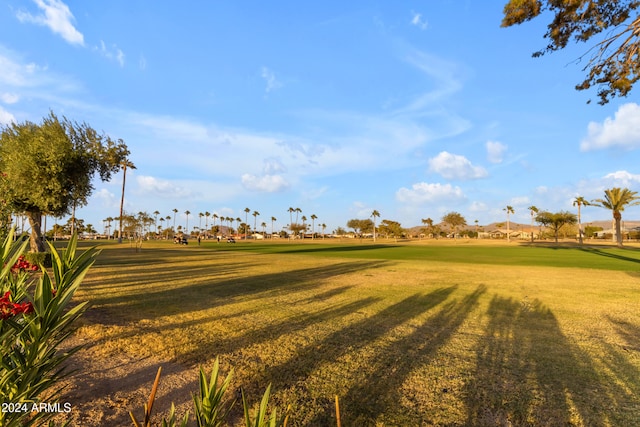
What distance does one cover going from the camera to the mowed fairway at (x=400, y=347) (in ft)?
13.9

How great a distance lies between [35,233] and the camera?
1844cm

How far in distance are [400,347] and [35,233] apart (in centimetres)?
2169

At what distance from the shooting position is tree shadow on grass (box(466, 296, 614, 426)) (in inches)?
159

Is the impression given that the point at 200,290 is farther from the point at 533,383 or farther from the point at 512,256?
the point at 512,256

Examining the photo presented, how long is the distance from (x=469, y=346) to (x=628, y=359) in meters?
2.80

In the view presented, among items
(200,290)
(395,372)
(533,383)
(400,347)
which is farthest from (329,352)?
(200,290)

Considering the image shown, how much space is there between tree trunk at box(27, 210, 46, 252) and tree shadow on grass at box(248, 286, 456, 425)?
19822mm

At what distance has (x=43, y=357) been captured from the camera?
Result: 6.86ft

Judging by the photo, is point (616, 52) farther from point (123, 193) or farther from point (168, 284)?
point (123, 193)

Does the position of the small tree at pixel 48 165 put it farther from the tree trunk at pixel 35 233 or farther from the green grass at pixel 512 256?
the green grass at pixel 512 256

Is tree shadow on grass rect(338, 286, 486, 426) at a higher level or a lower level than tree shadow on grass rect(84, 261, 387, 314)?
lower

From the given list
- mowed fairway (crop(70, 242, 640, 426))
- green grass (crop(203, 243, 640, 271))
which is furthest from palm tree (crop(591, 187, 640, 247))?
mowed fairway (crop(70, 242, 640, 426))

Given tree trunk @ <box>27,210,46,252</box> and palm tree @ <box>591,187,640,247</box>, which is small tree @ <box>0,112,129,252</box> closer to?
tree trunk @ <box>27,210,46,252</box>

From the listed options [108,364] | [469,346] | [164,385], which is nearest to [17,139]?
[108,364]
